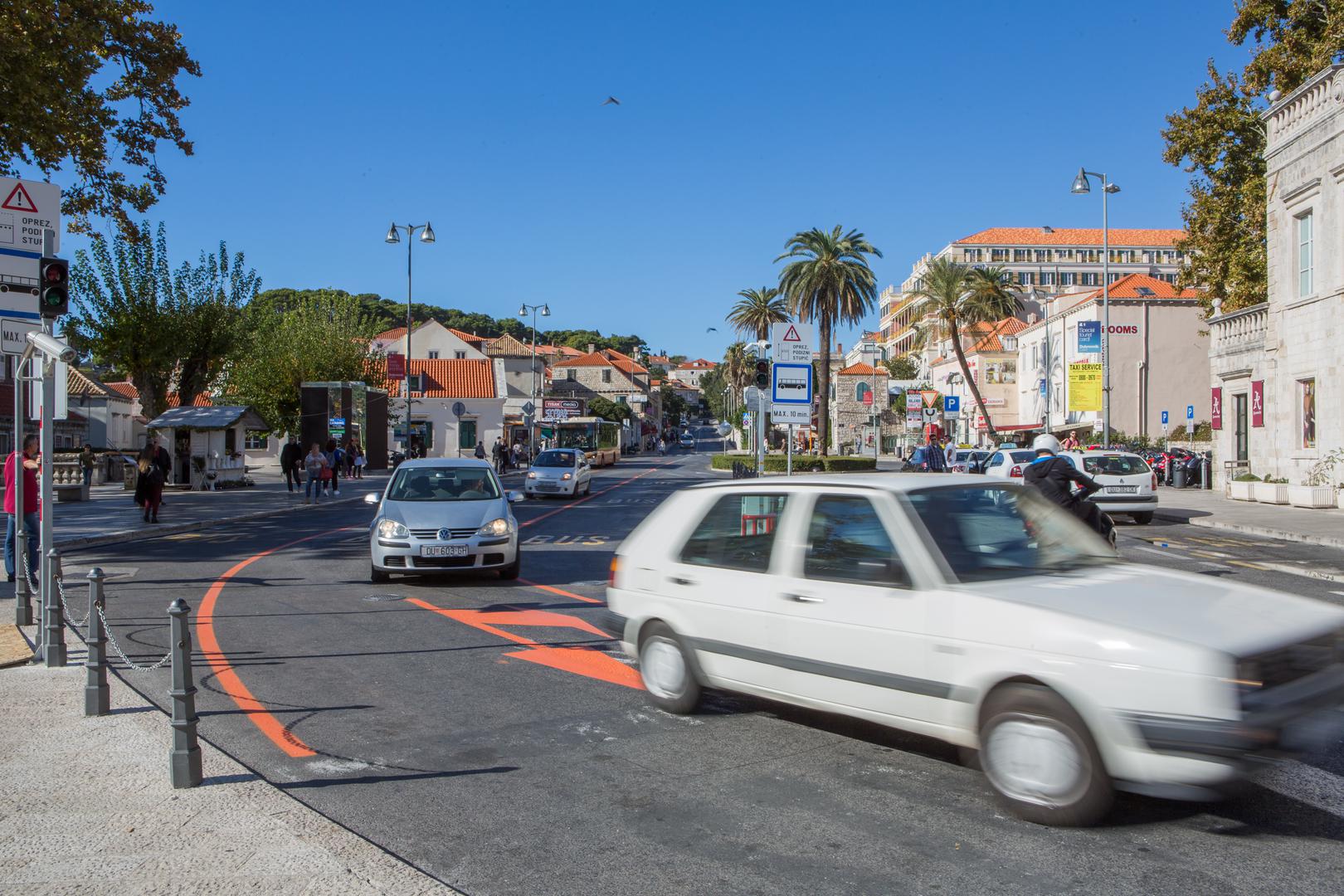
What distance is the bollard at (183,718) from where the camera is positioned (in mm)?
4773

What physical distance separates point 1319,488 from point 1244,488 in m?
3.69

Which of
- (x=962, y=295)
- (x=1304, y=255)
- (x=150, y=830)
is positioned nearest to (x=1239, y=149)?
(x=1304, y=255)

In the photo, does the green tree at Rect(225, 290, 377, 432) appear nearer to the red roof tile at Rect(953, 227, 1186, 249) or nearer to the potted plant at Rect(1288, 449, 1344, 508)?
the potted plant at Rect(1288, 449, 1344, 508)

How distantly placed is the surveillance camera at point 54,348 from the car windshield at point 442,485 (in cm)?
479

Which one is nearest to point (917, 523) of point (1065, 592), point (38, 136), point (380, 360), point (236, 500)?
point (1065, 592)

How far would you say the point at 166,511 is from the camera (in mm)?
24125

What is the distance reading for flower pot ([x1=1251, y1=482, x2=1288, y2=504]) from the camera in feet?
83.3

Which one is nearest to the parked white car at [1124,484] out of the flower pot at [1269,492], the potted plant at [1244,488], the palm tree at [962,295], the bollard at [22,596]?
the flower pot at [1269,492]

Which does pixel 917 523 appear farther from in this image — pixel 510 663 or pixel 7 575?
pixel 7 575

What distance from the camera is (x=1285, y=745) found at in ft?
13.0

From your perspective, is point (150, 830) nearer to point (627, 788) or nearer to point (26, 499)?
point (627, 788)

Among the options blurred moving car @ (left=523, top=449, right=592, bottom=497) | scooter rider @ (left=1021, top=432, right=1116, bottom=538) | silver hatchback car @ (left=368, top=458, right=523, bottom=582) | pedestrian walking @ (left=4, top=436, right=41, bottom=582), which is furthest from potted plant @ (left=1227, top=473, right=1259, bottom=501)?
pedestrian walking @ (left=4, top=436, right=41, bottom=582)

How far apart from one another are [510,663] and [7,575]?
805 centimetres

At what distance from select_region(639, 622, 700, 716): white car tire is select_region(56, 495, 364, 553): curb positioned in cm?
1410
